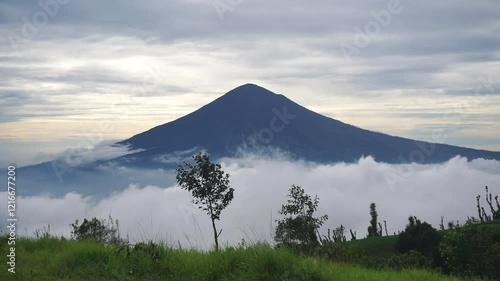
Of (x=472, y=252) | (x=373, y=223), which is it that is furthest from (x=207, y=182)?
(x=373, y=223)

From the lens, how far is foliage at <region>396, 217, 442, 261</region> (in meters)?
61.4

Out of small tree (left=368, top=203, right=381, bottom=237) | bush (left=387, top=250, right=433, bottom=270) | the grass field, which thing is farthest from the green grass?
small tree (left=368, top=203, right=381, bottom=237)

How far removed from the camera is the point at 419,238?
62719 millimetres

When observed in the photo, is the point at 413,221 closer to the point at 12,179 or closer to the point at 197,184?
the point at 197,184

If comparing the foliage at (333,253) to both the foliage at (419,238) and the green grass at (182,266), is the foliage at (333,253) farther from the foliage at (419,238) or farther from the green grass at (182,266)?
the foliage at (419,238)

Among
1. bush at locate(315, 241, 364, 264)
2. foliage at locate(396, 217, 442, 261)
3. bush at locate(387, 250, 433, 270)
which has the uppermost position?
bush at locate(315, 241, 364, 264)

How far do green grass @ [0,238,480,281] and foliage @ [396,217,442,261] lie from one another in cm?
5417

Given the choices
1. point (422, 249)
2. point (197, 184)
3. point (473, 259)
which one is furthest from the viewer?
point (422, 249)

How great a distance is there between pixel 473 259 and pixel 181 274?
27.6 metres

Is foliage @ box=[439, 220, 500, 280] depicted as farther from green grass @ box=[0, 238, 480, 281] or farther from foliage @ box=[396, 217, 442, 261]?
foliage @ box=[396, 217, 442, 261]

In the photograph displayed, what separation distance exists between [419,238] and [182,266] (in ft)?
191

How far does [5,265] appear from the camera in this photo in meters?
10.3

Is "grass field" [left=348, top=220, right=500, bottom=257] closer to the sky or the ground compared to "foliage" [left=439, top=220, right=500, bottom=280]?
closer to the ground

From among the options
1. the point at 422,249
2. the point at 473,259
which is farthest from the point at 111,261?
the point at 422,249
